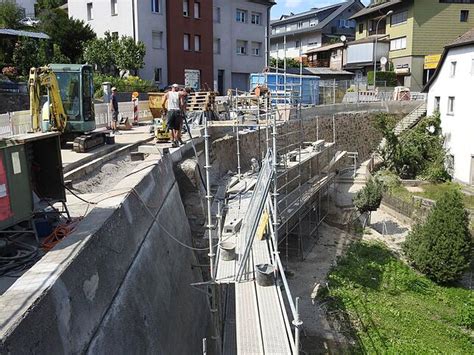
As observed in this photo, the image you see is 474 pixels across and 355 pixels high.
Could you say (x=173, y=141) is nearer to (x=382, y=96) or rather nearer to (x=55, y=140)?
(x=55, y=140)

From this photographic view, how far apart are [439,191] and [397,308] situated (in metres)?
11.0

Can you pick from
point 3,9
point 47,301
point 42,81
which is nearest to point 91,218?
point 47,301

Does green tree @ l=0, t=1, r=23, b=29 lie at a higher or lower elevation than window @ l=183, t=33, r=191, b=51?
higher

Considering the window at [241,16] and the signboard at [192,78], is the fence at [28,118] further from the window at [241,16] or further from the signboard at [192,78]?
the window at [241,16]

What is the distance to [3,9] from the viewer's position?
124 feet

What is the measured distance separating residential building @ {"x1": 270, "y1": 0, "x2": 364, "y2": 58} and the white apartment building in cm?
2835

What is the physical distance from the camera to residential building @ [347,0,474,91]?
40.2 meters

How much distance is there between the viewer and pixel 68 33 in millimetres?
34188

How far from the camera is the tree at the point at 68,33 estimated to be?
3409 centimetres

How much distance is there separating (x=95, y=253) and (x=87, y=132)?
9546 millimetres

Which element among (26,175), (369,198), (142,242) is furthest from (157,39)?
(26,175)

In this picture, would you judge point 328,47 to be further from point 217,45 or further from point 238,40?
point 217,45

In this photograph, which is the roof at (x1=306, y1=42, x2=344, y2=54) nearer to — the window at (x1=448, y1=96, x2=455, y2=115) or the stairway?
the stairway

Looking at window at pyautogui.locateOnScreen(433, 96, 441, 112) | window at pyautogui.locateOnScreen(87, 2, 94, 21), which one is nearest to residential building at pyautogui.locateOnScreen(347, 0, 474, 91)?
window at pyautogui.locateOnScreen(433, 96, 441, 112)
